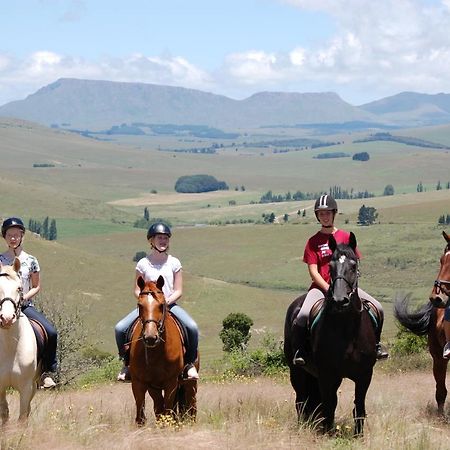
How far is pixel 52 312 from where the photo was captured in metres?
38.0

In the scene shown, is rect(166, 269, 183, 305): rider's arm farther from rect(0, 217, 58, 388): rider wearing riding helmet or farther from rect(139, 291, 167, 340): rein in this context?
rect(0, 217, 58, 388): rider wearing riding helmet

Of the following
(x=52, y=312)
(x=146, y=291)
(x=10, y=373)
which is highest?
(x=146, y=291)

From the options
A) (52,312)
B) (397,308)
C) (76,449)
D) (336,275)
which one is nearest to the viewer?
(76,449)

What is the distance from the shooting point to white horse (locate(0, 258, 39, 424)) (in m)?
11.6

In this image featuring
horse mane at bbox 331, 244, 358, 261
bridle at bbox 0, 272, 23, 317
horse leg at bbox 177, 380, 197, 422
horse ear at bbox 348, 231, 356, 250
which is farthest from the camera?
horse leg at bbox 177, 380, 197, 422

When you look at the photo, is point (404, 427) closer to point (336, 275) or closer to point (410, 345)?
point (336, 275)

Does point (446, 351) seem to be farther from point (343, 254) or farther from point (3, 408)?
point (3, 408)

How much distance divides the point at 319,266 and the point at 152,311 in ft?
8.53

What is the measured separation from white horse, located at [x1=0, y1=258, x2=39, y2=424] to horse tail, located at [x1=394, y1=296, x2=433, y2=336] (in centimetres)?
787

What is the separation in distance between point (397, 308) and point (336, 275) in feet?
19.8

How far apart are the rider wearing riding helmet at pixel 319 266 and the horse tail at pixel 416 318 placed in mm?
3883

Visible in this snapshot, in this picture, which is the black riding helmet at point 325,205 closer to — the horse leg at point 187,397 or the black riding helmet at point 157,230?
the black riding helmet at point 157,230

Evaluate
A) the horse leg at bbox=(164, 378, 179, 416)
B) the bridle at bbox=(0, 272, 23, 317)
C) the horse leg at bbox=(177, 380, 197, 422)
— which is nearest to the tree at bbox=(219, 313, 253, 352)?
the horse leg at bbox=(177, 380, 197, 422)

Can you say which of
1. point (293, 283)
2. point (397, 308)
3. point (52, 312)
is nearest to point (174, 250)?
point (293, 283)
